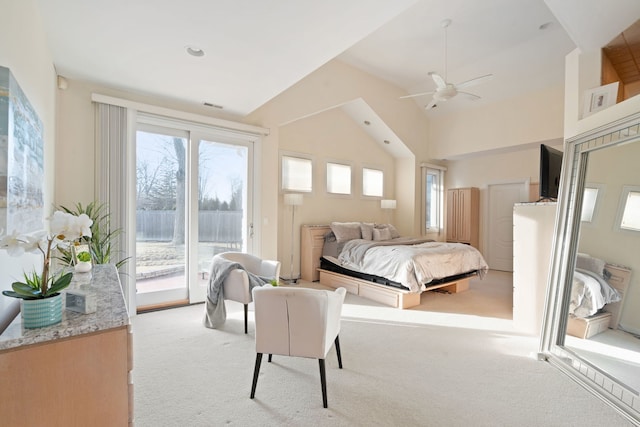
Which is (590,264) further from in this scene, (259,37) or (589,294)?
(259,37)

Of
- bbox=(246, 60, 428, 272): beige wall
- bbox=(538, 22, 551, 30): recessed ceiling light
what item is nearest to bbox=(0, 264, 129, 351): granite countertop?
bbox=(246, 60, 428, 272): beige wall

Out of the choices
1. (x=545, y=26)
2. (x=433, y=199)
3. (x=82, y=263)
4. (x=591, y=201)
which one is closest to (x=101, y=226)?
(x=82, y=263)

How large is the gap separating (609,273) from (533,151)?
192 inches

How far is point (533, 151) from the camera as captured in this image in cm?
608

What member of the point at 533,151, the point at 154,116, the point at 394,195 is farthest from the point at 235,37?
the point at 533,151

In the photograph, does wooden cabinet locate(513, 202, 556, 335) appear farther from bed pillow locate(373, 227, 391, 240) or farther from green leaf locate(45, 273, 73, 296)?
green leaf locate(45, 273, 73, 296)

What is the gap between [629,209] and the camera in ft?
6.65

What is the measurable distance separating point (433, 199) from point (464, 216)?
836 mm

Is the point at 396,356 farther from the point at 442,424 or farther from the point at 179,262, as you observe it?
the point at 179,262

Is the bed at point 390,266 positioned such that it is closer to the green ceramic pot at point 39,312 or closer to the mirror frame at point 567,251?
the mirror frame at point 567,251

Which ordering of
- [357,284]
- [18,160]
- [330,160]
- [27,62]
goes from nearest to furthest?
1. [18,160]
2. [27,62]
3. [357,284]
4. [330,160]

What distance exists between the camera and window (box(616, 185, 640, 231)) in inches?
77.9

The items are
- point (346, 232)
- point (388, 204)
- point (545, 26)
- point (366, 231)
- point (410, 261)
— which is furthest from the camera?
point (388, 204)

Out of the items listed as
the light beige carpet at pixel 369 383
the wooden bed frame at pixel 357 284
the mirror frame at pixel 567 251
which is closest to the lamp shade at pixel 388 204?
the wooden bed frame at pixel 357 284
